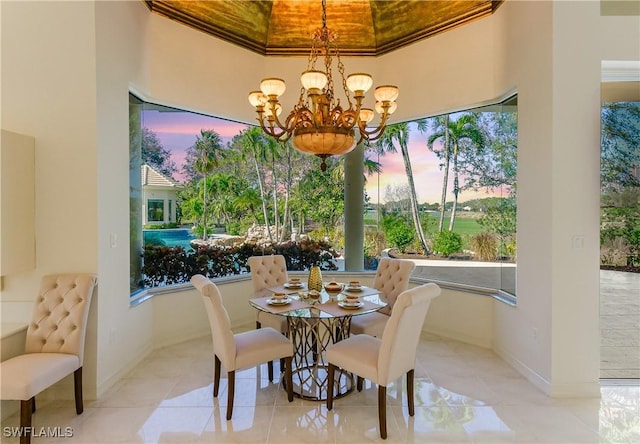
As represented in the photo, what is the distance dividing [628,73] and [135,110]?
5164 millimetres

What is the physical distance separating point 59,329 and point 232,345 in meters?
1.42

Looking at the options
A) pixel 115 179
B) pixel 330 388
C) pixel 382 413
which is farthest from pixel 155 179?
pixel 382 413

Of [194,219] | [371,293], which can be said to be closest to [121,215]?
[194,219]

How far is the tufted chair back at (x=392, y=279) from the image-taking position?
3895 millimetres

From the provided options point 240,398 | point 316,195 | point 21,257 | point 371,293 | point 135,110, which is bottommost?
point 240,398

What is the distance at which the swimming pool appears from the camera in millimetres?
4355

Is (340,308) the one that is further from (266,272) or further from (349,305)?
(266,272)

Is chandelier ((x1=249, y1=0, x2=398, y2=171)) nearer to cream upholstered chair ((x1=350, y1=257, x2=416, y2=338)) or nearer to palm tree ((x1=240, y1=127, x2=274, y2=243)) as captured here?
cream upholstered chair ((x1=350, y1=257, x2=416, y2=338))

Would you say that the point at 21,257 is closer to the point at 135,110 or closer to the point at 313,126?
the point at 135,110

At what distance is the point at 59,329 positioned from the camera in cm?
280

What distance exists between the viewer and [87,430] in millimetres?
2584

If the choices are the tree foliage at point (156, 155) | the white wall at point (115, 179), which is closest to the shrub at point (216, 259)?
the white wall at point (115, 179)

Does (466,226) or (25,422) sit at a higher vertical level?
(466,226)

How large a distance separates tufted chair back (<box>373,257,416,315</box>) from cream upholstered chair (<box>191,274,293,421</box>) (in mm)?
1372
